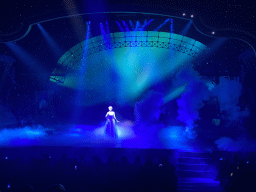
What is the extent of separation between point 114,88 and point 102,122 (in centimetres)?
323

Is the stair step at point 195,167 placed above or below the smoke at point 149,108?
below

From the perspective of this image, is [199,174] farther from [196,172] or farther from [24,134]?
[24,134]

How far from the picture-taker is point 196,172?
21.2ft

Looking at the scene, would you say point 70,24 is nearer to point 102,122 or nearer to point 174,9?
point 174,9

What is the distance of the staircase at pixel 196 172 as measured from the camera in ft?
18.8

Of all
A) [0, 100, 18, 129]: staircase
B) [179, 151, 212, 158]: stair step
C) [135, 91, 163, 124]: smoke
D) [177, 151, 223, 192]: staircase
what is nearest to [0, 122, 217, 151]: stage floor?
[179, 151, 212, 158]: stair step

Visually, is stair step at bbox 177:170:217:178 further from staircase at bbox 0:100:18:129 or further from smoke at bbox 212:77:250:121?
staircase at bbox 0:100:18:129

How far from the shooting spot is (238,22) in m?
6.28

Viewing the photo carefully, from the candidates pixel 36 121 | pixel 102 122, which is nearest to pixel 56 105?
pixel 36 121

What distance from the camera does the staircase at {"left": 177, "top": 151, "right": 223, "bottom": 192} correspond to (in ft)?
18.8

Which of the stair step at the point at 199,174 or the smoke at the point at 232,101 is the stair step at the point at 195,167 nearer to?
the stair step at the point at 199,174

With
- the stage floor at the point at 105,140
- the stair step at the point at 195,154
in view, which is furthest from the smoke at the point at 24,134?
the stair step at the point at 195,154

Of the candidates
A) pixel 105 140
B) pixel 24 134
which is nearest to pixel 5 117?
pixel 24 134

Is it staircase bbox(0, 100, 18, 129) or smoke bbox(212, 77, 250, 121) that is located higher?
smoke bbox(212, 77, 250, 121)
